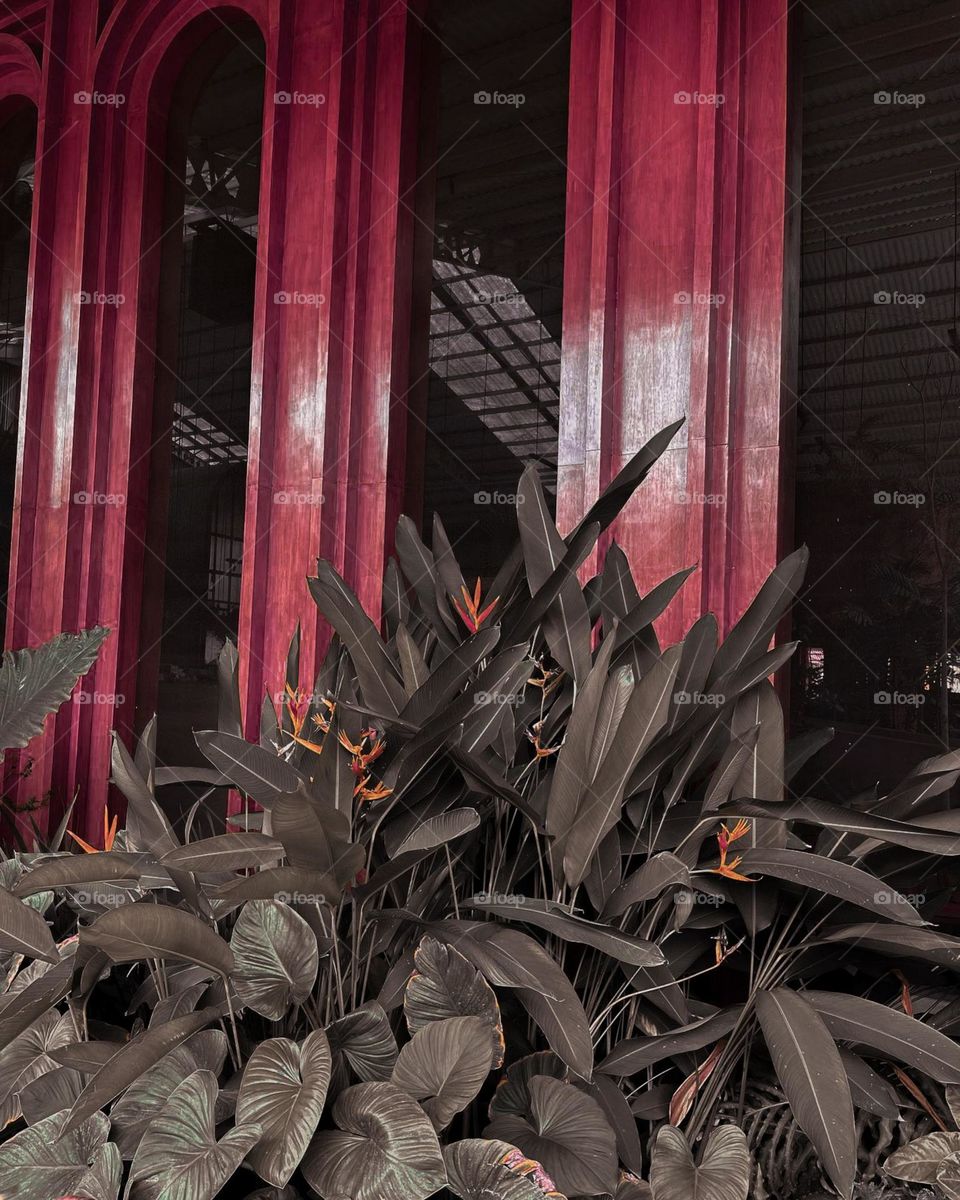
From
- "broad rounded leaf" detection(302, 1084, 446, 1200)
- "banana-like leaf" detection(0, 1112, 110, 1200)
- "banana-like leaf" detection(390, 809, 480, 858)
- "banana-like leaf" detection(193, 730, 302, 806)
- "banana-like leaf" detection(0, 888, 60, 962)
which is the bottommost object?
"banana-like leaf" detection(0, 1112, 110, 1200)

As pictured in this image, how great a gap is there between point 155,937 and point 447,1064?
386 millimetres

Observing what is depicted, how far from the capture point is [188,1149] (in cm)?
121

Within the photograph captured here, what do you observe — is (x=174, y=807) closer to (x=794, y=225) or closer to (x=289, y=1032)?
(x=289, y=1032)

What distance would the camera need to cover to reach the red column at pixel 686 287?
2.08 meters

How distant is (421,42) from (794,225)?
115cm

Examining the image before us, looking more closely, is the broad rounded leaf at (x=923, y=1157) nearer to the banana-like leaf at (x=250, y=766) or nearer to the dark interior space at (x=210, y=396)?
the banana-like leaf at (x=250, y=766)

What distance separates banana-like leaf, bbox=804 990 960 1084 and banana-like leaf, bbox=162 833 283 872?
0.75 metres

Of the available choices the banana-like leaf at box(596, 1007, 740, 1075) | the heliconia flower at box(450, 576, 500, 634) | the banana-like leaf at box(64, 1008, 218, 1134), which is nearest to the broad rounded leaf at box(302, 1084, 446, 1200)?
the banana-like leaf at box(64, 1008, 218, 1134)

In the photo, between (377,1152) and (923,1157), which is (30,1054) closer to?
(377,1152)

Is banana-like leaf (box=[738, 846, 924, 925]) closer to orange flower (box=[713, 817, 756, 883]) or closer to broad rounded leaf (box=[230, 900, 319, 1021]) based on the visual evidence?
orange flower (box=[713, 817, 756, 883])

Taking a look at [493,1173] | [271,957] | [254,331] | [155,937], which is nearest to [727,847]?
[493,1173]

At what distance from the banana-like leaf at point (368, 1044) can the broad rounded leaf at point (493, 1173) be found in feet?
0.46

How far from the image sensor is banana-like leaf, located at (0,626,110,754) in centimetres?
203

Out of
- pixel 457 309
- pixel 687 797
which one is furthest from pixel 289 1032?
pixel 457 309
